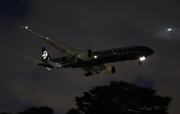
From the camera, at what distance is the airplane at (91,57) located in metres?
50.4

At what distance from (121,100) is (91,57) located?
12.8 m

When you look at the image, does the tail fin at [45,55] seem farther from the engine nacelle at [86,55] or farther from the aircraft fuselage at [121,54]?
the aircraft fuselage at [121,54]

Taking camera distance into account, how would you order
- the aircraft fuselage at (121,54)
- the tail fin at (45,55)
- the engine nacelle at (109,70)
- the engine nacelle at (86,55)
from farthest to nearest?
the tail fin at (45,55), the engine nacelle at (109,70), the engine nacelle at (86,55), the aircraft fuselage at (121,54)

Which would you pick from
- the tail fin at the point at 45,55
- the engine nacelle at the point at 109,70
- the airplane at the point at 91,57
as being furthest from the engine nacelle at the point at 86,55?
the tail fin at the point at 45,55

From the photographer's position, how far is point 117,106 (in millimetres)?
43219

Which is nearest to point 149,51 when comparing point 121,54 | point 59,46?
point 121,54

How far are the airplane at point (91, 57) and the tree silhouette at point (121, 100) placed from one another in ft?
18.7

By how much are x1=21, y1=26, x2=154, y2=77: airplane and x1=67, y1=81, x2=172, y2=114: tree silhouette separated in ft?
18.7

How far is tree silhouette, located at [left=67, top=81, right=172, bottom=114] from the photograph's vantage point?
41562 mm

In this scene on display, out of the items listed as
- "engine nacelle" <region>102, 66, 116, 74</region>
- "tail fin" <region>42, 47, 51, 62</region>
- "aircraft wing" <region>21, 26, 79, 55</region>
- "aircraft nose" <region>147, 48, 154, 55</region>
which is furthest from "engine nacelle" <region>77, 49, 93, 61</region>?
"tail fin" <region>42, 47, 51, 62</region>

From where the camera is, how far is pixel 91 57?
54.5 meters

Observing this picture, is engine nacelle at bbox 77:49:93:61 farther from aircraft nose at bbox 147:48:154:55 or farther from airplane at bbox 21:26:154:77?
aircraft nose at bbox 147:48:154:55

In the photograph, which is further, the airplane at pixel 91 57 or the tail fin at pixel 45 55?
the tail fin at pixel 45 55

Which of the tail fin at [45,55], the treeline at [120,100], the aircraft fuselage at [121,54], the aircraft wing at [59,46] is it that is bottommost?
the treeline at [120,100]
